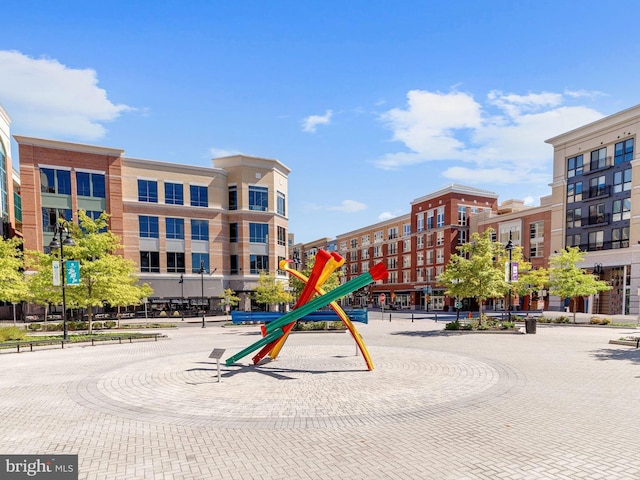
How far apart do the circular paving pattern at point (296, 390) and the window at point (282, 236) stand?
32.5 m

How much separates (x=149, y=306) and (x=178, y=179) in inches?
623

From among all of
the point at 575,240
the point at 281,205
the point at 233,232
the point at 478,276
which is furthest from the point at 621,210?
the point at 233,232

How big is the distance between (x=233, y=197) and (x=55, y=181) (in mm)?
19054

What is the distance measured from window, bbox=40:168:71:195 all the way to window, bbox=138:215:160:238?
7.77 metres

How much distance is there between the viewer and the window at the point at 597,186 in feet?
133

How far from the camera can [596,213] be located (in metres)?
41.0

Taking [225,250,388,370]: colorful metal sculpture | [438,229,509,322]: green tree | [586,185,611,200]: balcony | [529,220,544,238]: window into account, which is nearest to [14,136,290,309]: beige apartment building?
[438,229,509,322]: green tree

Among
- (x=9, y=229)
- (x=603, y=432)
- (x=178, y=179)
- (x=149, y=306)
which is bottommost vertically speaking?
(x=149, y=306)

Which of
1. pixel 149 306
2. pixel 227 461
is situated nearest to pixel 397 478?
pixel 227 461

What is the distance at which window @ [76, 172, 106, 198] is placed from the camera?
127 feet

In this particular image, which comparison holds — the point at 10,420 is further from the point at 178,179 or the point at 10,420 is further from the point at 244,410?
the point at 178,179

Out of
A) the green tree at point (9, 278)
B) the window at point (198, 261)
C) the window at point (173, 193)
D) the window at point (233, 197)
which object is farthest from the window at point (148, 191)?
the green tree at point (9, 278)

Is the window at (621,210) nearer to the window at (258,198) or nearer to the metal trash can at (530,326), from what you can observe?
the metal trash can at (530,326)

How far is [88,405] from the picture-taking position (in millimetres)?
9078
